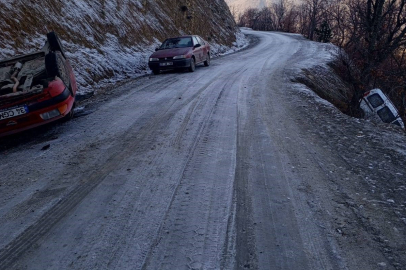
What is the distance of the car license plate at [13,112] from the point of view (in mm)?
5344

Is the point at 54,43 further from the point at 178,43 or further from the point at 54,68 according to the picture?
the point at 178,43

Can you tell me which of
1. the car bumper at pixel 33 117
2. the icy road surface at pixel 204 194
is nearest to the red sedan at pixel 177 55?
the icy road surface at pixel 204 194

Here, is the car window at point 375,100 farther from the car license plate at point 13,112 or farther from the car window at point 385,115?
the car license plate at point 13,112

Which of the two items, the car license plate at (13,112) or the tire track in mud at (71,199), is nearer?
the tire track in mud at (71,199)

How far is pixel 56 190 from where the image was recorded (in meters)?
3.92

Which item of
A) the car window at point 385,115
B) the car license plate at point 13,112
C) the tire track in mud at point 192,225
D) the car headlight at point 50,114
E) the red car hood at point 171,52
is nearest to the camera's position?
the tire track in mud at point 192,225

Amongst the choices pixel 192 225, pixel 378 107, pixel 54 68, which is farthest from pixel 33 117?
pixel 378 107

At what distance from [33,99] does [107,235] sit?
137 inches

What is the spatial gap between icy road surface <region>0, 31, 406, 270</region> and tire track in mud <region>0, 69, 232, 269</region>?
1 centimetres

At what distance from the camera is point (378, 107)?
1109cm

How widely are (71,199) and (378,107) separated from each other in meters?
10.5

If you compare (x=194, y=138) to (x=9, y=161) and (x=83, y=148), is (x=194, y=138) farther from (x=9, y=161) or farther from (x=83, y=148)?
(x=9, y=161)

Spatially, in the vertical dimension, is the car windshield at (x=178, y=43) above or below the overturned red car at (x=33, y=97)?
above

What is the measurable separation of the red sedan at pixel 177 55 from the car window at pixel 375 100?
21.5 feet
